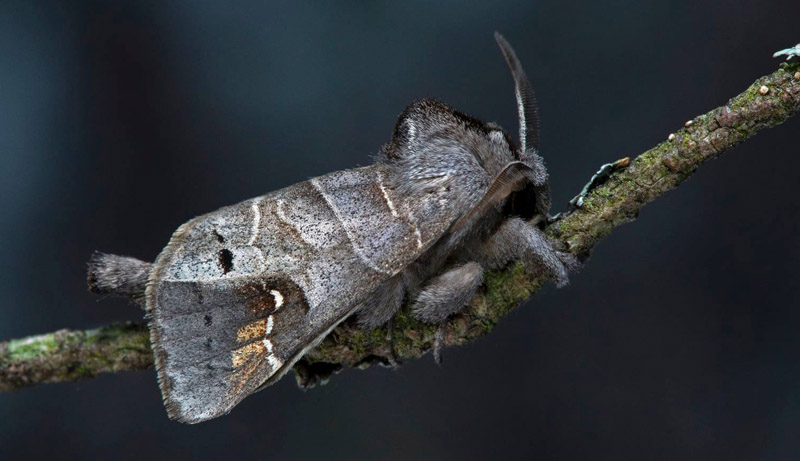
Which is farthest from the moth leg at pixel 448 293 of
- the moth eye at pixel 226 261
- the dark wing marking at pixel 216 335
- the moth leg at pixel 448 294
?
the moth eye at pixel 226 261

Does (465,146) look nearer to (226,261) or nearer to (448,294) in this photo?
(448,294)

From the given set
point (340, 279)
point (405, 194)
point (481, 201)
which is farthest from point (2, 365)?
point (481, 201)

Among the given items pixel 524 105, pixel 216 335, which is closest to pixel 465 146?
pixel 524 105

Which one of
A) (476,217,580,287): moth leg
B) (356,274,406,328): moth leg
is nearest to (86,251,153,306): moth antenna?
(356,274,406,328): moth leg

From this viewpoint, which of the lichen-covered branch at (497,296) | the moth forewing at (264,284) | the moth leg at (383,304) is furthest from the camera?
the moth leg at (383,304)

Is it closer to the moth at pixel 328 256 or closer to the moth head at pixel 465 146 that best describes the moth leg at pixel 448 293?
the moth at pixel 328 256

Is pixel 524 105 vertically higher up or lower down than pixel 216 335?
higher up
